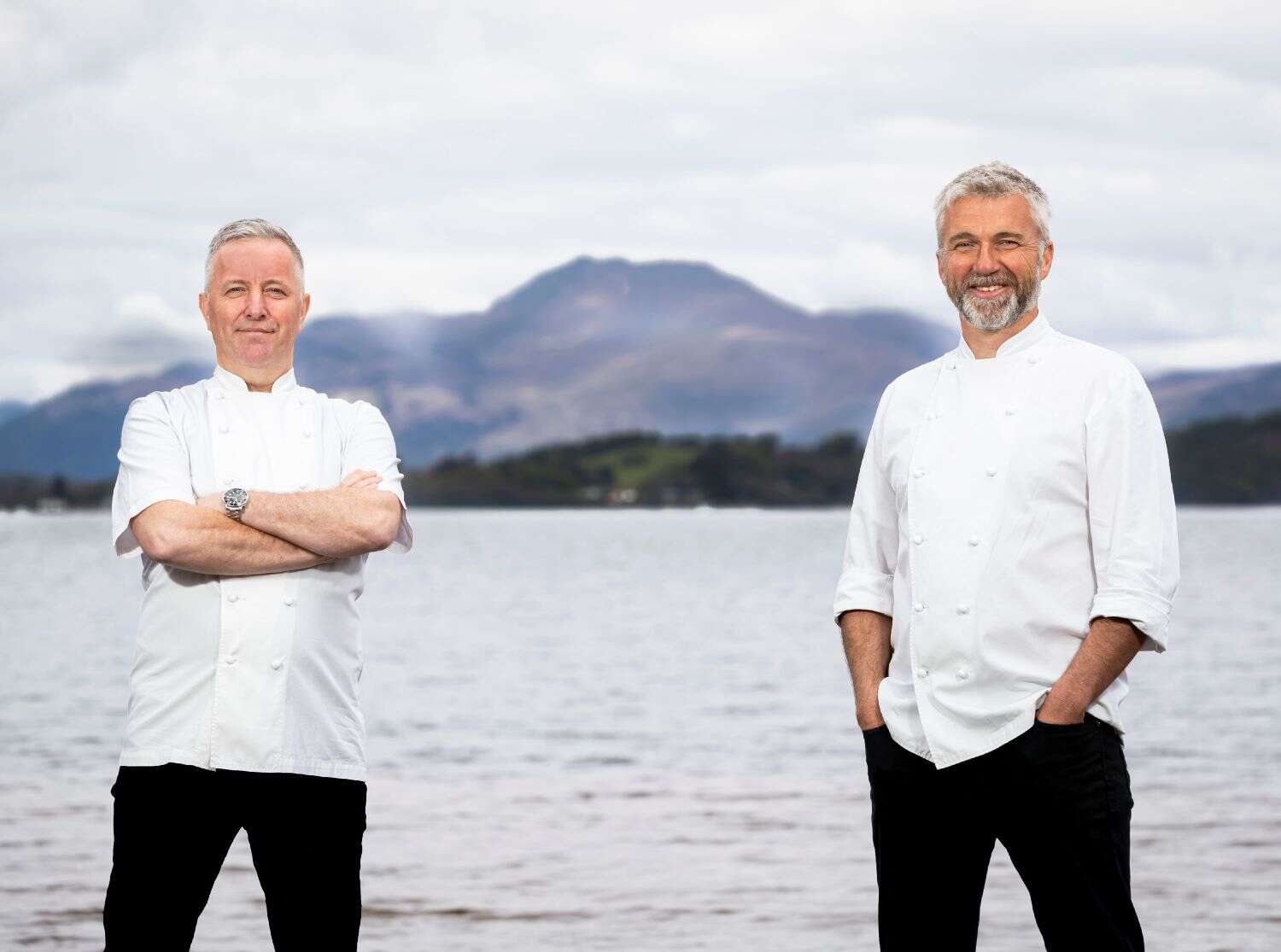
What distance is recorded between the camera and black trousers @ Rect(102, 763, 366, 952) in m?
3.78

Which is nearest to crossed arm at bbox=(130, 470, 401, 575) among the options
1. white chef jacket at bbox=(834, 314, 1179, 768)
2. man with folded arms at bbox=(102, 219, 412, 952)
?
man with folded arms at bbox=(102, 219, 412, 952)

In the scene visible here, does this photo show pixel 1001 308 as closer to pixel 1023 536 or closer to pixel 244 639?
pixel 1023 536

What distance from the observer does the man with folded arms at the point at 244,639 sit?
3793mm

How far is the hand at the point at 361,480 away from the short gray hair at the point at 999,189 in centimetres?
144

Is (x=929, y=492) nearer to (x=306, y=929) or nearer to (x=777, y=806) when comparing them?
(x=306, y=929)

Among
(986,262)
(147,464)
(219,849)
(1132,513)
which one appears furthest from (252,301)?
(1132,513)

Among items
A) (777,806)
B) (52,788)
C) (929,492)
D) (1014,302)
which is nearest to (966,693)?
(929,492)

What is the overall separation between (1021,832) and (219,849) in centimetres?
177

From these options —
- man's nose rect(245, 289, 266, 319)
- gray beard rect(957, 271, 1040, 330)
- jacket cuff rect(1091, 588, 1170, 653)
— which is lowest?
jacket cuff rect(1091, 588, 1170, 653)

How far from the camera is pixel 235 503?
388 cm

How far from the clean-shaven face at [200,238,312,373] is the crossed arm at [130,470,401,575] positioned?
359mm

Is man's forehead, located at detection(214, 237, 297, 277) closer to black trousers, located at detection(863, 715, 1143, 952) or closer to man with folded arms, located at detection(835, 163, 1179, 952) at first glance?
man with folded arms, located at detection(835, 163, 1179, 952)

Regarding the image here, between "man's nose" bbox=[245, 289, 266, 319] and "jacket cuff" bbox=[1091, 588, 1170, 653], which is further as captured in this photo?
"man's nose" bbox=[245, 289, 266, 319]

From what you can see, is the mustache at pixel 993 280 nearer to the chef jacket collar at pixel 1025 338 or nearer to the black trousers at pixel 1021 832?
the chef jacket collar at pixel 1025 338
